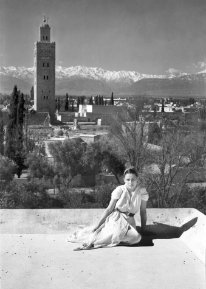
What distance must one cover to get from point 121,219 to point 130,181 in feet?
0.66

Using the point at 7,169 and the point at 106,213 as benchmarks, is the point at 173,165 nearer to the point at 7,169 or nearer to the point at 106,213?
the point at 7,169

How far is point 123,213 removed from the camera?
2541 millimetres

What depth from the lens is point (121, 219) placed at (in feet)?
8.29

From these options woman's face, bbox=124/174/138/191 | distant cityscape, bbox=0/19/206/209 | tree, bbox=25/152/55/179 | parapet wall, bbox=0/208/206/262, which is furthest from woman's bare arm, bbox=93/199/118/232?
tree, bbox=25/152/55/179

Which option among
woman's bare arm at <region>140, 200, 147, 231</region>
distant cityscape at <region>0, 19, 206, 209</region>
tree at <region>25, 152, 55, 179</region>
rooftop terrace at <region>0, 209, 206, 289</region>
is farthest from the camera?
tree at <region>25, 152, 55, 179</region>

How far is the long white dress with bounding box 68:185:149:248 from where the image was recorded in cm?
249

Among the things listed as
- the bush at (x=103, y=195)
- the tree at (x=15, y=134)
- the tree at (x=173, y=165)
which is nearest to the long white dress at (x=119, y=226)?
the tree at (x=173, y=165)

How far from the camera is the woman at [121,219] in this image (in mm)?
2490

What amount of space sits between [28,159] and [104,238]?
4.91m

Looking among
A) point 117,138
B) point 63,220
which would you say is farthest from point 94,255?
point 117,138

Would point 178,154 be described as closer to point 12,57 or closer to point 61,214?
point 12,57

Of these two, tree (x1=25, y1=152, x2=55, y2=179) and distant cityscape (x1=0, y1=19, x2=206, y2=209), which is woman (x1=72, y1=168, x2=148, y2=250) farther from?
tree (x1=25, y1=152, x2=55, y2=179)

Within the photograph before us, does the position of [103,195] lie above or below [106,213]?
below

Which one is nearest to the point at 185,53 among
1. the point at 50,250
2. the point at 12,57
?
the point at 12,57
